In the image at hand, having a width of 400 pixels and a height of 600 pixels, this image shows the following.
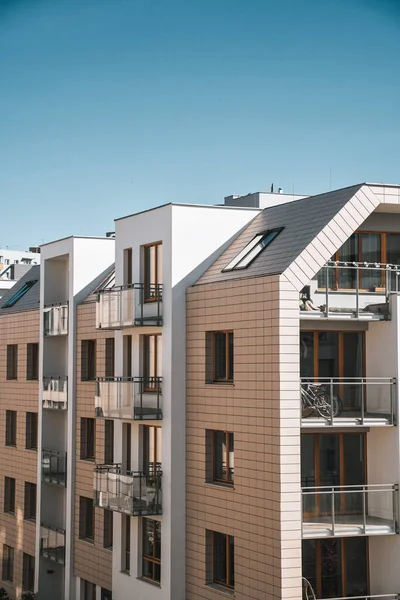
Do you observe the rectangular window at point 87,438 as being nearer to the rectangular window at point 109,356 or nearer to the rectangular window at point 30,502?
the rectangular window at point 109,356

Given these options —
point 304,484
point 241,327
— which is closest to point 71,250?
point 241,327

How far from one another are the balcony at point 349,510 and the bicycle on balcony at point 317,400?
5.16ft

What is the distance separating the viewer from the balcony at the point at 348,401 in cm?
2134

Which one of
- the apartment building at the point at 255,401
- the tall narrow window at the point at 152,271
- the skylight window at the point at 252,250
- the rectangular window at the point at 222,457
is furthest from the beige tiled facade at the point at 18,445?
the skylight window at the point at 252,250

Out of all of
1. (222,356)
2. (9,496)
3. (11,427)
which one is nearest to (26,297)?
(11,427)

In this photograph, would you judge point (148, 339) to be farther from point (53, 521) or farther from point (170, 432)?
point (53, 521)

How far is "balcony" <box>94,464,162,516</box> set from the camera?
79.9ft

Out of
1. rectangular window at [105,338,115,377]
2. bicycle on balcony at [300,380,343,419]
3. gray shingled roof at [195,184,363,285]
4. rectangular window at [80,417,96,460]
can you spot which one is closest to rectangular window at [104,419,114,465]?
rectangular window at [105,338,115,377]

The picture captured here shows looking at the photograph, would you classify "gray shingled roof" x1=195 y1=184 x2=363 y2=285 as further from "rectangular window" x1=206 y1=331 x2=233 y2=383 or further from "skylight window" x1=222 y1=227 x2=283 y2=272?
"rectangular window" x1=206 y1=331 x2=233 y2=383

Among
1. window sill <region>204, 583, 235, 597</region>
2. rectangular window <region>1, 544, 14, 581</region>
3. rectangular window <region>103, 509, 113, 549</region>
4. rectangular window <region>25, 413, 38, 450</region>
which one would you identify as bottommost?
rectangular window <region>1, 544, 14, 581</region>

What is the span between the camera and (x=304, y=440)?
22.2 m

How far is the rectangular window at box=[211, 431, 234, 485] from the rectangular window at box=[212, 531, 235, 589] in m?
1.31

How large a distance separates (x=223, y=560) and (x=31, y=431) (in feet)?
46.1

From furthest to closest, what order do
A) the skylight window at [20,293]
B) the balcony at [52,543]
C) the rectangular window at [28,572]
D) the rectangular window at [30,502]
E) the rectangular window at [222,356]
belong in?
the skylight window at [20,293] → the rectangular window at [30,502] → the rectangular window at [28,572] → the balcony at [52,543] → the rectangular window at [222,356]
